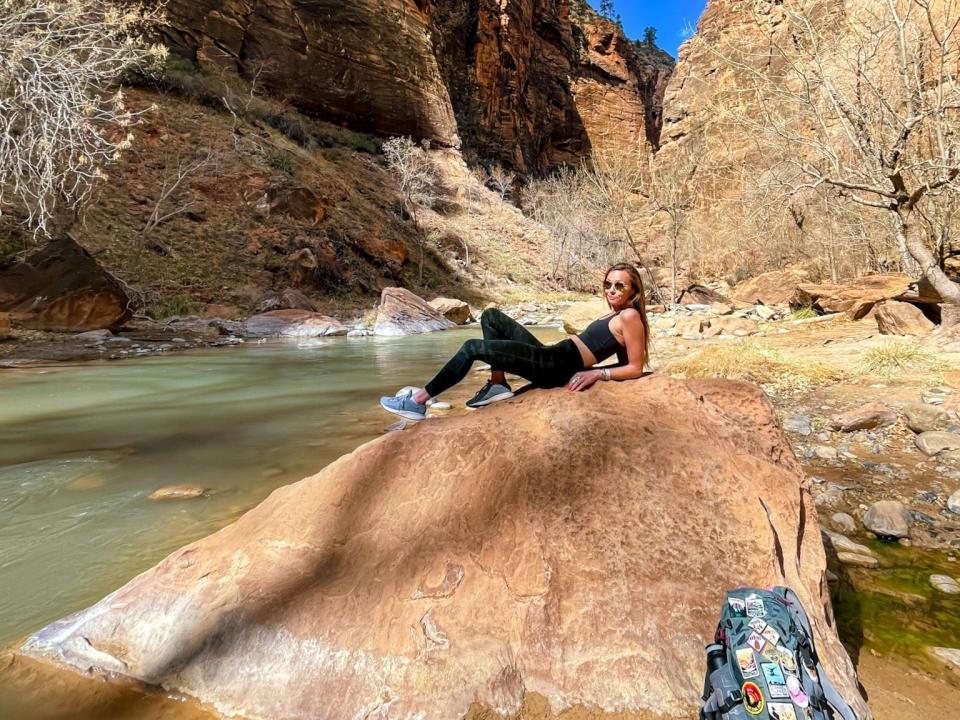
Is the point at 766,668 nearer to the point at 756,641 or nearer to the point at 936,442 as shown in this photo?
the point at 756,641

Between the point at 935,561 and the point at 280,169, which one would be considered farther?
the point at 280,169

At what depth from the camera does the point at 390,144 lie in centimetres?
2873

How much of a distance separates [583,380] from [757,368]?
14.1 ft

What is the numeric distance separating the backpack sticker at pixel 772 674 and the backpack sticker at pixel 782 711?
4 cm

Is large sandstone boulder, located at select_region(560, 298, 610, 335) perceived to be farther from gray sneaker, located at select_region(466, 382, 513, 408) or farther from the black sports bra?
the black sports bra

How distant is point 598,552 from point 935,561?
5.98 feet

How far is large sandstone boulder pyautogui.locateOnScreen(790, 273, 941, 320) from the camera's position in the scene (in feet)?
27.2

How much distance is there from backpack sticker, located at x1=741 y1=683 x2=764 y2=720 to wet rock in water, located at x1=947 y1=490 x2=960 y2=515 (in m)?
2.43

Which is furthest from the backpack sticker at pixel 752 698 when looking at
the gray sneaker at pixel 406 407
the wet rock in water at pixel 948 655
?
the gray sneaker at pixel 406 407

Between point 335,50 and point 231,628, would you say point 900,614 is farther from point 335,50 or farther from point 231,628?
point 335,50

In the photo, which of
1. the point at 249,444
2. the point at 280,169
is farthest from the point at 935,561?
the point at 280,169

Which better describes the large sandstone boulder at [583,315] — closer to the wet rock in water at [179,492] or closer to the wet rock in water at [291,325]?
the wet rock in water at [291,325]

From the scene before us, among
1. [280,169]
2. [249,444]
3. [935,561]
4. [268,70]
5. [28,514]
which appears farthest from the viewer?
[268,70]

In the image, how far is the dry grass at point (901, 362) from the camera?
489cm
